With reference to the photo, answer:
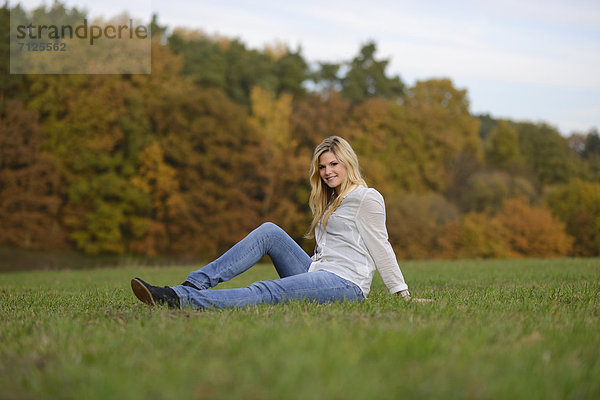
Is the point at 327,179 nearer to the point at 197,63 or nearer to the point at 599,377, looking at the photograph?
the point at 599,377

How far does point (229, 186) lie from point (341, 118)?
11.5 metres

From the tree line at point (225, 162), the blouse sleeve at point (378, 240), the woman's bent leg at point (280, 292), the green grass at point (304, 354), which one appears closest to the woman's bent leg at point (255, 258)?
the woman's bent leg at point (280, 292)

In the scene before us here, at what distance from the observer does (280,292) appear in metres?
4.70

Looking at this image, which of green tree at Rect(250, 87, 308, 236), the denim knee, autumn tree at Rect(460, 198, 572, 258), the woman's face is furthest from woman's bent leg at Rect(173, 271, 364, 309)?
autumn tree at Rect(460, 198, 572, 258)

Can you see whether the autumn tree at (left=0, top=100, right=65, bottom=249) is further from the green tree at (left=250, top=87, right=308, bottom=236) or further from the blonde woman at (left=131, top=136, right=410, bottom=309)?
the blonde woman at (left=131, top=136, right=410, bottom=309)

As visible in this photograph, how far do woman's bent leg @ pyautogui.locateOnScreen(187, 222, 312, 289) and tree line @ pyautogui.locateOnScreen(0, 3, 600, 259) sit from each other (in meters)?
26.8

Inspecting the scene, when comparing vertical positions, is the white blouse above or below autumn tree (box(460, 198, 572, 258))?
above

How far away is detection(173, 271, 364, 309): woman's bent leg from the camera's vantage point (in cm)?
444

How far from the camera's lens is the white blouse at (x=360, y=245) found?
5.04 metres

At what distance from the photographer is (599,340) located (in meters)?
3.13

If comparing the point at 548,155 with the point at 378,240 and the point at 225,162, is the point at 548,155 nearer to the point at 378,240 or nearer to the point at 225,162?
the point at 225,162

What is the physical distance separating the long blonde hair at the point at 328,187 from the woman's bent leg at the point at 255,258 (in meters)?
0.36

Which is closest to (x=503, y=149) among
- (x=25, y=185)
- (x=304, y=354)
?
(x=25, y=185)

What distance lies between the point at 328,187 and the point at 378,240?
92 cm
